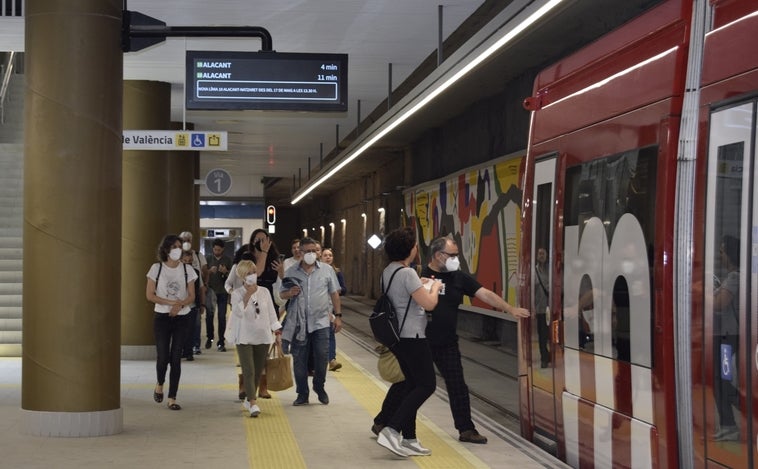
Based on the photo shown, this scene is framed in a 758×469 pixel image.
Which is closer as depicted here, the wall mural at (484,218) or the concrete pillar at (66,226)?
the concrete pillar at (66,226)

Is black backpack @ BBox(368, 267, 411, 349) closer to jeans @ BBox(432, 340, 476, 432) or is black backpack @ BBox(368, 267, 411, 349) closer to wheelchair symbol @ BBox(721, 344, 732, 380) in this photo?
jeans @ BBox(432, 340, 476, 432)

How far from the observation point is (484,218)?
Result: 21.0m

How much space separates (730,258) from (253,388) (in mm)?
6265

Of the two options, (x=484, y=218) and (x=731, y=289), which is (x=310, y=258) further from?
(x=484, y=218)

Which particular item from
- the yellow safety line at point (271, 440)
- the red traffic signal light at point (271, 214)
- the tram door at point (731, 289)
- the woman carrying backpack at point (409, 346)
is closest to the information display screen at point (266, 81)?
the yellow safety line at point (271, 440)

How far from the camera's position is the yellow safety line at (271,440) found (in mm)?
8180

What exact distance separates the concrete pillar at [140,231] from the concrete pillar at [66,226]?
7374 mm

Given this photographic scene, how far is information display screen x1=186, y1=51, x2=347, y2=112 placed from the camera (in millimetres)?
12688

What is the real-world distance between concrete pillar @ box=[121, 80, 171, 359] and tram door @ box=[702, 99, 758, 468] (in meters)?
12.2

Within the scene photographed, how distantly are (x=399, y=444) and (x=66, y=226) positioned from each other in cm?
314

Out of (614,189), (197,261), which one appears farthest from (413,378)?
(197,261)

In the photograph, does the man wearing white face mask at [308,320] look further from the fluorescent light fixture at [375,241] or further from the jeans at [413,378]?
the fluorescent light fixture at [375,241]

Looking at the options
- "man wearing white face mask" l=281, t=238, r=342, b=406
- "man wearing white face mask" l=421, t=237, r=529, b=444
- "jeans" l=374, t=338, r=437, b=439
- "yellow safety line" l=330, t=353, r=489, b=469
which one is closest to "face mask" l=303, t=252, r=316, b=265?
"man wearing white face mask" l=281, t=238, r=342, b=406

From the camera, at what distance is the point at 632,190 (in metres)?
6.44
